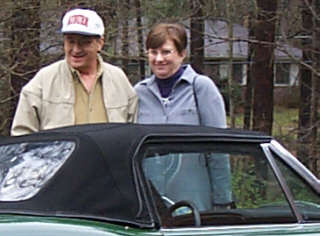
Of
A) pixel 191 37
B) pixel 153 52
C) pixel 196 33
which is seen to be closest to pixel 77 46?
pixel 153 52

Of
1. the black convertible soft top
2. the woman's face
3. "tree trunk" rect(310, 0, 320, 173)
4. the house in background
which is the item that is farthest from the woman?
the house in background

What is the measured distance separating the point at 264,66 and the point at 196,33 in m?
1.64

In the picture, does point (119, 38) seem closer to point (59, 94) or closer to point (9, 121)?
point (9, 121)

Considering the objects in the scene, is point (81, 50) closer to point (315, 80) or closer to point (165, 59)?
point (165, 59)

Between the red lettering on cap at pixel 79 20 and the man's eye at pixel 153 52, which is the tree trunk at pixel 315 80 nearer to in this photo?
the man's eye at pixel 153 52

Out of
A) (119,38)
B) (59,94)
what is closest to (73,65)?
(59,94)

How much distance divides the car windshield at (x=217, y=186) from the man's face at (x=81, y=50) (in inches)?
43.5

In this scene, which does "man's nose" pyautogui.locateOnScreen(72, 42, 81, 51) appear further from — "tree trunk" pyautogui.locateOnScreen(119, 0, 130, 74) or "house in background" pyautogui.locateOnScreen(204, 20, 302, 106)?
"house in background" pyautogui.locateOnScreen(204, 20, 302, 106)

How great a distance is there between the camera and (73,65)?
14.3 feet

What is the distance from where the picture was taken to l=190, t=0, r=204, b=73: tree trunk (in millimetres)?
12641

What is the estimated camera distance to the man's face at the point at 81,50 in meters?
4.32

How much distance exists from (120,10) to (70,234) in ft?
29.5

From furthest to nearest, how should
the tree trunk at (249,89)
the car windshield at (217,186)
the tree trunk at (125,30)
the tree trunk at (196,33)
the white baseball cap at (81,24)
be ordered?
the tree trunk at (249,89)
the tree trunk at (196,33)
the tree trunk at (125,30)
the white baseball cap at (81,24)
the car windshield at (217,186)

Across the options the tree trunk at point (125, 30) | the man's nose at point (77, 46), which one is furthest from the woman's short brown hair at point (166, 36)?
the tree trunk at point (125, 30)
